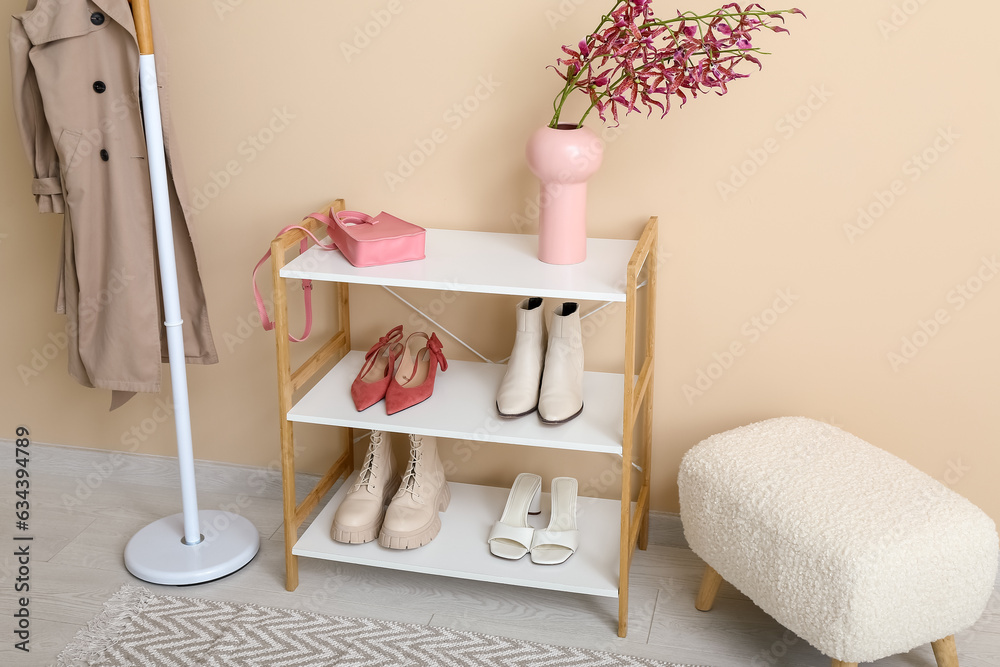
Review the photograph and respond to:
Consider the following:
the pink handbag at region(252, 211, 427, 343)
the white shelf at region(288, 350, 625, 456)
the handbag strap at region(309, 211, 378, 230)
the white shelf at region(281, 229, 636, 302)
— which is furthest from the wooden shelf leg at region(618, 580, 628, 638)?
the handbag strap at region(309, 211, 378, 230)

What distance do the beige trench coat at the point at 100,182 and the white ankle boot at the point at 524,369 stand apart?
0.76 meters

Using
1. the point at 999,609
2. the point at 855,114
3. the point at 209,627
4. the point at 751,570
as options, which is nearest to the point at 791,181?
the point at 855,114

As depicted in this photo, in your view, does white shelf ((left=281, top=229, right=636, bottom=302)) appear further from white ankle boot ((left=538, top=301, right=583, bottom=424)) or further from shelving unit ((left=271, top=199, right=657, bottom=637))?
white ankle boot ((left=538, top=301, right=583, bottom=424))

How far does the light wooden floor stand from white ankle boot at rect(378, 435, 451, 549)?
0.15 m

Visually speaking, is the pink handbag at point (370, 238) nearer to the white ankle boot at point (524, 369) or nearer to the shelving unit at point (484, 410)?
the shelving unit at point (484, 410)

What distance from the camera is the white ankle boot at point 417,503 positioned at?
2.04 meters

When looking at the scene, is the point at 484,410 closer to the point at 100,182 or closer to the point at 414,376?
the point at 414,376

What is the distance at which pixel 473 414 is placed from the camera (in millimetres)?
1983

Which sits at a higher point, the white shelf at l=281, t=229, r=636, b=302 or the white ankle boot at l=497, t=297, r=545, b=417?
the white shelf at l=281, t=229, r=636, b=302

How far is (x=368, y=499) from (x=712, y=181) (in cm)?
106

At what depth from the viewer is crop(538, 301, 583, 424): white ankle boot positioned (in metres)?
1.92

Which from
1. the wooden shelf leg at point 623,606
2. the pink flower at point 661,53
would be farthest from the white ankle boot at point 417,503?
the pink flower at point 661,53

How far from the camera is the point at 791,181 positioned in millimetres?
1964

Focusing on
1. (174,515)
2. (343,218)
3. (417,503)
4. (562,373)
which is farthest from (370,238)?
(174,515)
